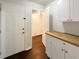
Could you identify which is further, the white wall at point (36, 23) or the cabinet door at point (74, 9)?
the white wall at point (36, 23)

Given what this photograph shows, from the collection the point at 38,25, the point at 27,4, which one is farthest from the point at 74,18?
the point at 38,25

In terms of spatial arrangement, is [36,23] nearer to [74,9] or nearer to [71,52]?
[74,9]

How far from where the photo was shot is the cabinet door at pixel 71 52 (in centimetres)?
160

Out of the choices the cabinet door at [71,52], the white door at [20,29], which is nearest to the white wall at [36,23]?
the white door at [20,29]

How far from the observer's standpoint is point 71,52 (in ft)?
5.72

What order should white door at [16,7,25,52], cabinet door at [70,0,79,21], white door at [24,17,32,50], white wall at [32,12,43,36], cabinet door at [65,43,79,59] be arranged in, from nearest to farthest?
cabinet door at [65,43,79,59] → cabinet door at [70,0,79,21] → white door at [16,7,25,52] → white door at [24,17,32,50] → white wall at [32,12,43,36]

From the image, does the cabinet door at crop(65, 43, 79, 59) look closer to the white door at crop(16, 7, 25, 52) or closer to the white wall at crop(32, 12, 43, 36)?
the white door at crop(16, 7, 25, 52)

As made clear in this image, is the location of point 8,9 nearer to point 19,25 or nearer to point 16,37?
point 19,25

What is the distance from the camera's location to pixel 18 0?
3635 mm

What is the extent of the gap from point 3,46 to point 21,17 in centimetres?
144

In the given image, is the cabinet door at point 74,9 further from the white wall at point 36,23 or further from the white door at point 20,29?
the white wall at point 36,23

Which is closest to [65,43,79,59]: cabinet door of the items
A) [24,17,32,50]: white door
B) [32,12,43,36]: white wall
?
[24,17,32,50]: white door

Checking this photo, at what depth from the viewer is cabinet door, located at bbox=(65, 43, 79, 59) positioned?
Result: 160 centimetres

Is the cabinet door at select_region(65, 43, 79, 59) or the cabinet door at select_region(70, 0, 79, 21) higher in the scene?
the cabinet door at select_region(70, 0, 79, 21)
